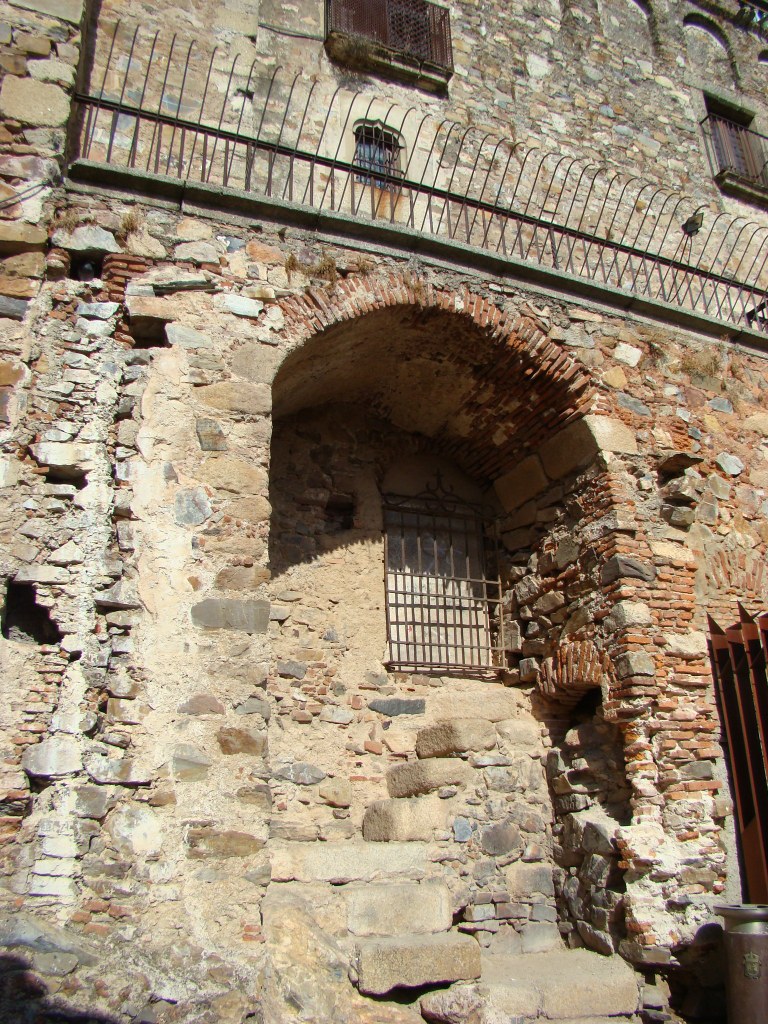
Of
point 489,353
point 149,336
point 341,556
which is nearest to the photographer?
point 149,336

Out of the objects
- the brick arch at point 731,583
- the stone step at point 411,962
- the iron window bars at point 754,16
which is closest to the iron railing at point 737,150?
the iron window bars at point 754,16

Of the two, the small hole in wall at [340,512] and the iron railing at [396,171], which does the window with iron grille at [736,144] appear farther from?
the small hole in wall at [340,512]

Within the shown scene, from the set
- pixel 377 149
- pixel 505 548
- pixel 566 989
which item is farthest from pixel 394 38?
pixel 566 989

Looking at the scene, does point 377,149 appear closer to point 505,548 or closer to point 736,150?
point 505,548

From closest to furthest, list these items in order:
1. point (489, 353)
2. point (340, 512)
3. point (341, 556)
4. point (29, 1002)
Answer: point (29, 1002), point (489, 353), point (341, 556), point (340, 512)

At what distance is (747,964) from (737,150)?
8.01 m

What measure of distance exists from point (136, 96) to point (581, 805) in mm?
5506

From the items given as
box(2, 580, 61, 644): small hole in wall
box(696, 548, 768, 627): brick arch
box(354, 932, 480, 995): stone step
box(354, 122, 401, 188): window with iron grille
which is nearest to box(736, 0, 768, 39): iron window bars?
box(354, 122, 401, 188): window with iron grille

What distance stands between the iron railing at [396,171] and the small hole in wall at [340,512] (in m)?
1.82

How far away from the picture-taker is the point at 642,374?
570 centimetres

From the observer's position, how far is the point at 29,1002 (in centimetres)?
290

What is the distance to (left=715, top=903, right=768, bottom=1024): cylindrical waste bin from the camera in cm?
392

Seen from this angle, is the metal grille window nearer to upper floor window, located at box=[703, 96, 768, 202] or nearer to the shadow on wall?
the shadow on wall

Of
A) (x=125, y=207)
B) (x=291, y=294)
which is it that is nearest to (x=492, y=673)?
(x=291, y=294)
